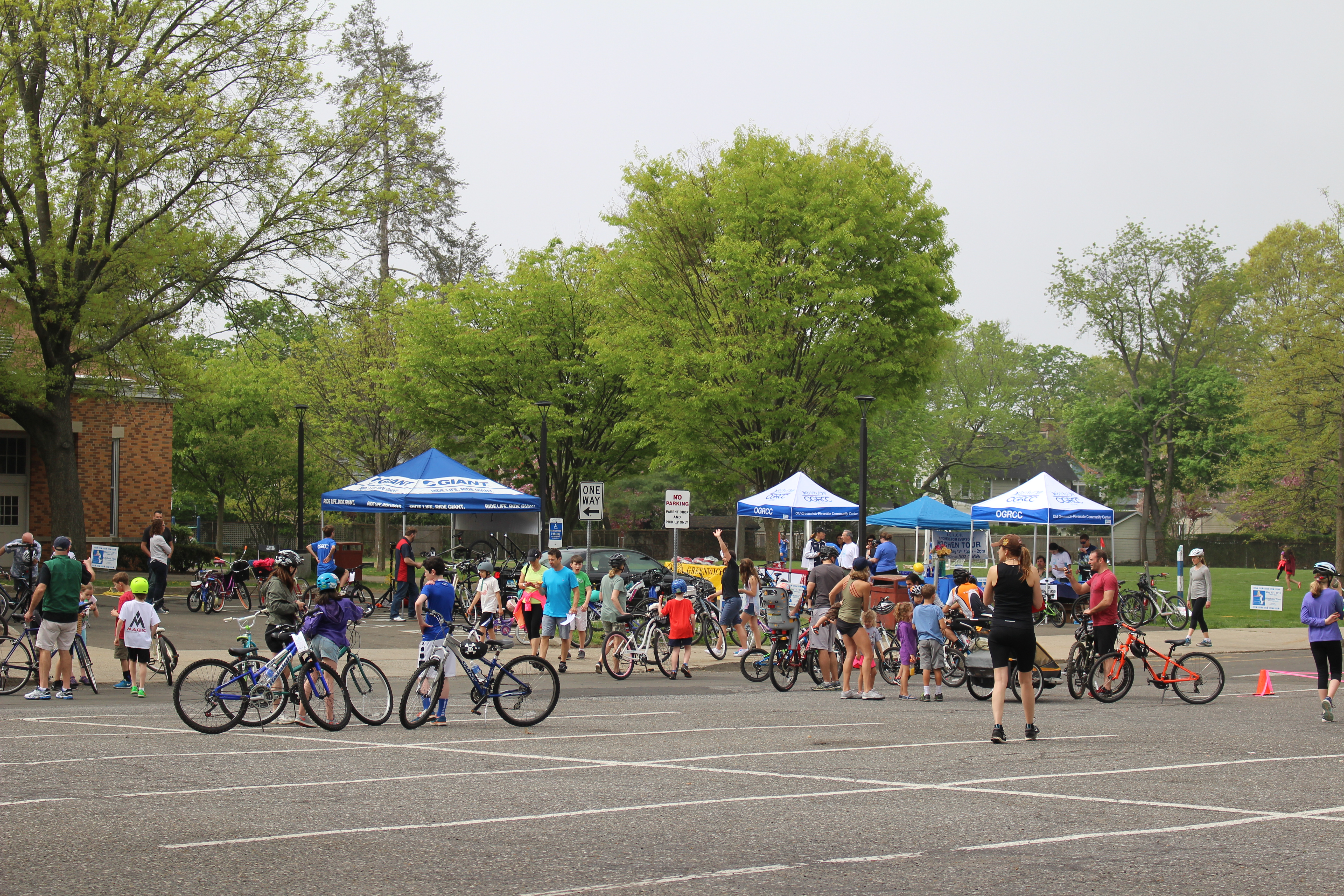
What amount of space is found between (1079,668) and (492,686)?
7535 millimetres

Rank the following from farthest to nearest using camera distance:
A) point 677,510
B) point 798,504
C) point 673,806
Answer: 1. point 798,504
2. point 677,510
3. point 673,806

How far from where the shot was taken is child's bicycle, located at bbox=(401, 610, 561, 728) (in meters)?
12.1

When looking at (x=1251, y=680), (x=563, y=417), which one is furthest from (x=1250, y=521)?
(x=1251, y=680)

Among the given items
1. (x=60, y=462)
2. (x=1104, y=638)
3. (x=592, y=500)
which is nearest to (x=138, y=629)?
(x=592, y=500)

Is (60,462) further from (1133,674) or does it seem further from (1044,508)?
(1133,674)

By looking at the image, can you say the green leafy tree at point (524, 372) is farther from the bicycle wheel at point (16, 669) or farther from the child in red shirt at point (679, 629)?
the bicycle wheel at point (16, 669)

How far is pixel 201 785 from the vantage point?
8.58m

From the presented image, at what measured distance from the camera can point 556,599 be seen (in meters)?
16.7

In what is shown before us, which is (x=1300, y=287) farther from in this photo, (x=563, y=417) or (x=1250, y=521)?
(x=563, y=417)

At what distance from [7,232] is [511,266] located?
55.6 feet

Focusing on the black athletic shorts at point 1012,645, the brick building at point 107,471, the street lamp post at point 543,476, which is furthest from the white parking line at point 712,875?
the brick building at point 107,471

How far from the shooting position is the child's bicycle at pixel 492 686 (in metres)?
12.1

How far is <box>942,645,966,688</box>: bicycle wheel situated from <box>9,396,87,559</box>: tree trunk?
2064 cm

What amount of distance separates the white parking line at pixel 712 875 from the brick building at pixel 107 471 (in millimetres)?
31149
